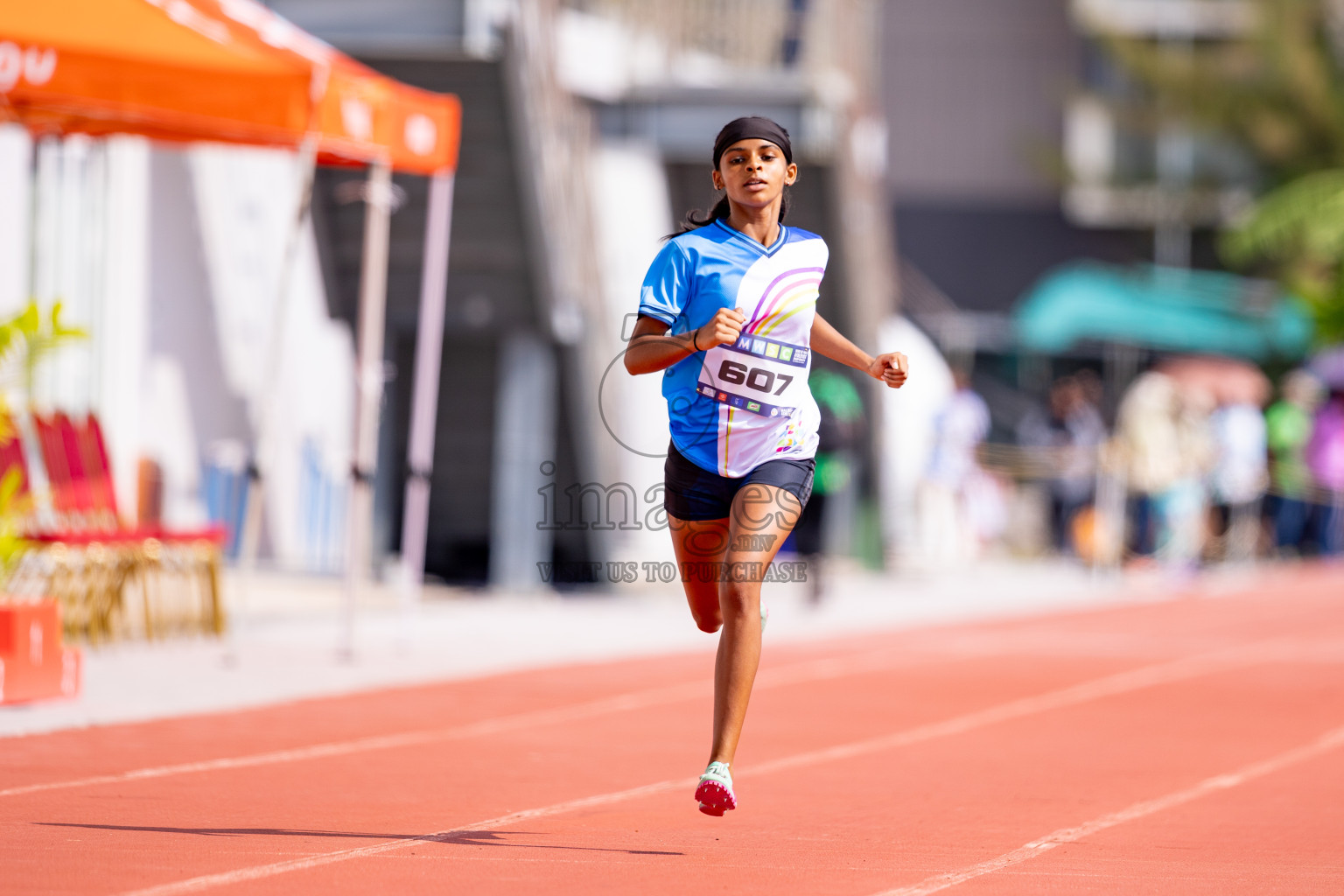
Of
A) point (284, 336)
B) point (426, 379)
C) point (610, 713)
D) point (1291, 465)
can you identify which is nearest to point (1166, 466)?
point (1291, 465)

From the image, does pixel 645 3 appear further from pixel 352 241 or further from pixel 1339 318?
pixel 1339 318

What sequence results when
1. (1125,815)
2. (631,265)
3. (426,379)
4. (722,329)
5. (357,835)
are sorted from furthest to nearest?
(631,265)
(426,379)
(1125,815)
(357,835)
(722,329)

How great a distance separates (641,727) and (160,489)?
6803 mm

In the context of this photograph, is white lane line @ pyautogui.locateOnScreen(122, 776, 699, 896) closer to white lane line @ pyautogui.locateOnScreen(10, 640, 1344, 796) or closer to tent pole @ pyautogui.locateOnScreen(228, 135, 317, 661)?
white lane line @ pyautogui.locateOnScreen(10, 640, 1344, 796)

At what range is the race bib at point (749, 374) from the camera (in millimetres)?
6312

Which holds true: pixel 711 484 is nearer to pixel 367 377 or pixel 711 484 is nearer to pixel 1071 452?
pixel 367 377

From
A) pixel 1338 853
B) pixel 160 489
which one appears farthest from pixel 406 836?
pixel 160 489

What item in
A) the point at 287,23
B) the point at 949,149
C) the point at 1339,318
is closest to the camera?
the point at 287,23

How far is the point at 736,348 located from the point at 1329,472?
60.8ft

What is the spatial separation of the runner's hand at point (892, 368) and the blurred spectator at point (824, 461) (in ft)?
31.6

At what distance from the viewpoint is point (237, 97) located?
1020 cm

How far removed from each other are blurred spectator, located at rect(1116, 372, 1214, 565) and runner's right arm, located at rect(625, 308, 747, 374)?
15.4 meters

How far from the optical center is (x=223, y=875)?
5.64 meters

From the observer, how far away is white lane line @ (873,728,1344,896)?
588 cm
